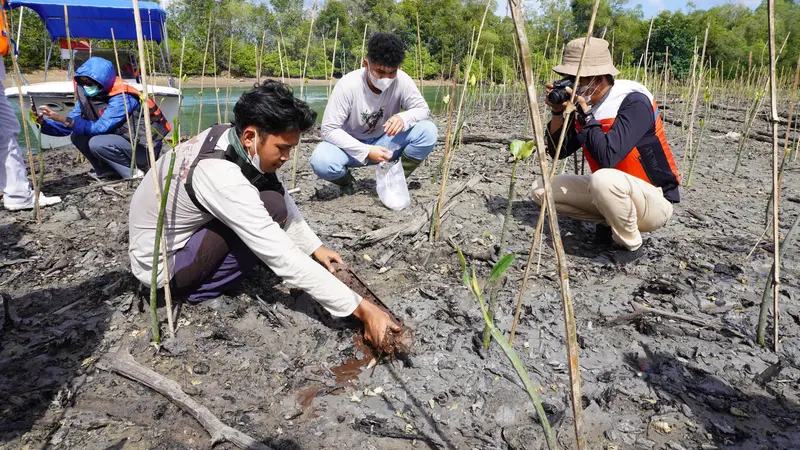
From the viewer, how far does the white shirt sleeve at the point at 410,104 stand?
3.56 meters

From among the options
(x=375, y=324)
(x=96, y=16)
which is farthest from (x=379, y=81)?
(x=96, y=16)

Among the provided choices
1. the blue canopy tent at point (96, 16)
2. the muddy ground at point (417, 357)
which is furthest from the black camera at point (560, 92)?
the blue canopy tent at point (96, 16)

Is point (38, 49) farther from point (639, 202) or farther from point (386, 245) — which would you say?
point (639, 202)

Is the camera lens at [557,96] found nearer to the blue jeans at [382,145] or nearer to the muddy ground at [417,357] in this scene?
the muddy ground at [417,357]

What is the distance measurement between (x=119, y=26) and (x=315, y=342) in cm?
723

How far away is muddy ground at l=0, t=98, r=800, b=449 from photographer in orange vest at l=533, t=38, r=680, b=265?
0.30m

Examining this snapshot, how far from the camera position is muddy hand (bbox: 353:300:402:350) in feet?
5.81

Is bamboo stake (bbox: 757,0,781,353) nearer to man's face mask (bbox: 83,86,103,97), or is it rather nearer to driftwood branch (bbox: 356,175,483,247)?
driftwood branch (bbox: 356,175,483,247)

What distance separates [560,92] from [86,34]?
7689mm

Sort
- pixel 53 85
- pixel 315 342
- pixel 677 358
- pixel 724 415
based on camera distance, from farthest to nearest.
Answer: pixel 53 85 → pixel 315 342 → pixel 677 358 → pixel 724 415

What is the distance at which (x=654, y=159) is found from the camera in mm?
2609

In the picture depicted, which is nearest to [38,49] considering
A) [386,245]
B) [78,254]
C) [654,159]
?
[78,254]

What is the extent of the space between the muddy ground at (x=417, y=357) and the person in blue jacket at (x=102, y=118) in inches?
45.3

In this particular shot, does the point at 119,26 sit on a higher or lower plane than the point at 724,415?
higher
